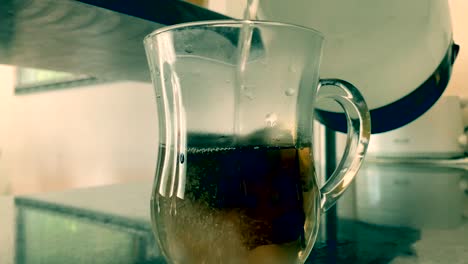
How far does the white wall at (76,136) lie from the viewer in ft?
5.84

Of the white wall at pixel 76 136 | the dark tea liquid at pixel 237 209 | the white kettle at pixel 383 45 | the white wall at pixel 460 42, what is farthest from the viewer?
the white wall at pixel 76 136

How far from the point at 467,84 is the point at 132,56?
1025 millimetres

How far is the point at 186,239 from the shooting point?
250 millimetres

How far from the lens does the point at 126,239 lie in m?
0.37

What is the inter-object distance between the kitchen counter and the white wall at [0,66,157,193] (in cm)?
121

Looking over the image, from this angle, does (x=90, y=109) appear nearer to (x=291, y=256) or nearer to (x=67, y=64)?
(x=67, y=64)

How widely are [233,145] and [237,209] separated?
0.04 meters

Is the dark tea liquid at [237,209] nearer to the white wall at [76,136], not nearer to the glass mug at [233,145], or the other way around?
the glass mug at [233,145]

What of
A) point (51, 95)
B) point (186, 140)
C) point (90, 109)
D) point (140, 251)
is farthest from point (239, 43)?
point (51, 95)

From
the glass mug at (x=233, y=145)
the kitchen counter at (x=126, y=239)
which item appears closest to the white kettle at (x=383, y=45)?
the kitchen counter at (x=126, y=239)

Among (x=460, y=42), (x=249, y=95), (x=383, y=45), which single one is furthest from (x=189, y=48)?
(x=460, y=42)

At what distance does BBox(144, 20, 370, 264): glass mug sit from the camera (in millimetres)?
248

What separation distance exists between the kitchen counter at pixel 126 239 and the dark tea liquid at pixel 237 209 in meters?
0.06

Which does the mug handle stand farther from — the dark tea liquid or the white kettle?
the white kettle
